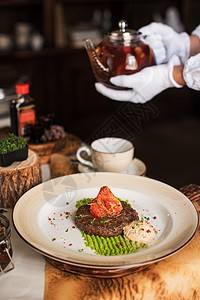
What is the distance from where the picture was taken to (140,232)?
74 cm

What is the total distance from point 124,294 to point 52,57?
2628 millimetres

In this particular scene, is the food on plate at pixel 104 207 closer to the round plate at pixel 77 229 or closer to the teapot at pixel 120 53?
the round plate at pixel 77 229

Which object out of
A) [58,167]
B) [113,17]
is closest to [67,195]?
[58,167]

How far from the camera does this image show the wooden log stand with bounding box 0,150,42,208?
3.02ft

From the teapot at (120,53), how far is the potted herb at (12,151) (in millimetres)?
333

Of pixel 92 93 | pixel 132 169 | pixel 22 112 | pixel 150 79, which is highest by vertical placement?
pixel 150 79

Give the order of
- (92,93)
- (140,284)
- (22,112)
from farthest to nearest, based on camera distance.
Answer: (92,93) < (22,112) < (140,284)

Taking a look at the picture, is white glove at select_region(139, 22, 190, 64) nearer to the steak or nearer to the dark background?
the steak

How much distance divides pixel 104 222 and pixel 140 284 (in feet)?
0.49

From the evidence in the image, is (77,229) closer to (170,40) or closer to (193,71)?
(193,71)

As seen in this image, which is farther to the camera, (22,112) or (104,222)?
(22,112)

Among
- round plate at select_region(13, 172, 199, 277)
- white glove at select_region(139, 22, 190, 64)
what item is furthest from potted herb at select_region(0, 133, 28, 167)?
white glove at select_region(139, 22, 190, 64)

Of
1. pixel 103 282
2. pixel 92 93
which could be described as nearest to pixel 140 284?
pixel 103 282

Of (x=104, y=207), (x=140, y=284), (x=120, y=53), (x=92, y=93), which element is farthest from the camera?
(x=92, y=93)
